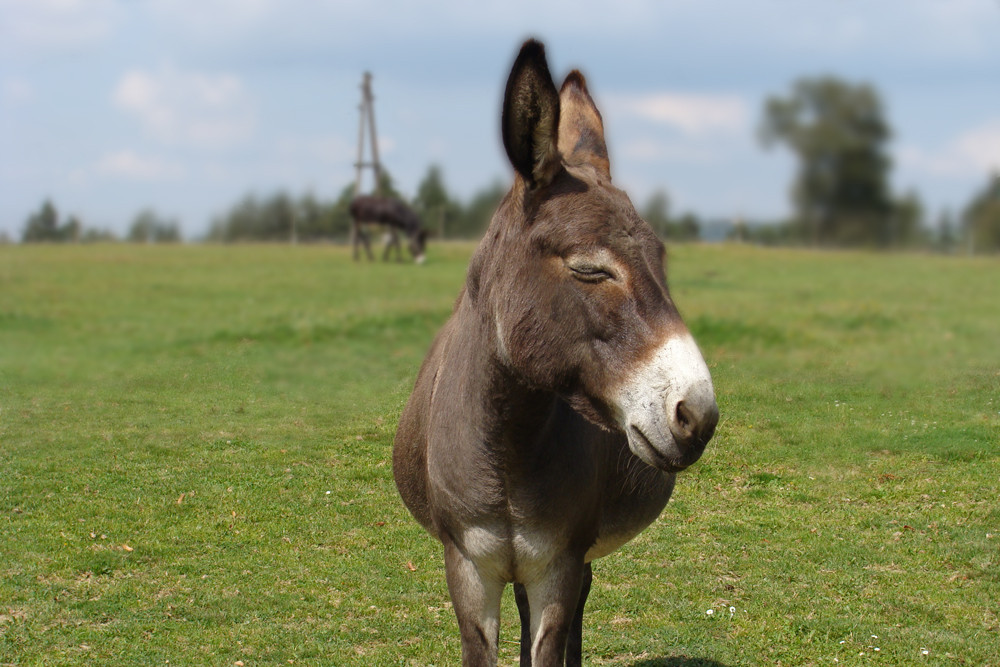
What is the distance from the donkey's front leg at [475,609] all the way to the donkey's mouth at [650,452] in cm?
127

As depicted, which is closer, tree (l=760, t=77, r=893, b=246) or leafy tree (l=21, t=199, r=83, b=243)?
tree (l=760, t=77, r=893, b=246)

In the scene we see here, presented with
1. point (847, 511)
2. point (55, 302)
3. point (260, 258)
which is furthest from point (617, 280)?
point (260, 258)

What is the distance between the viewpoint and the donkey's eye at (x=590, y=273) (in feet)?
9.92

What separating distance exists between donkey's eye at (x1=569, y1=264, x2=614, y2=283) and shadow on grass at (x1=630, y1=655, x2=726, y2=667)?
3573mm

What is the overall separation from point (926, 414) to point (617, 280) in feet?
27.0

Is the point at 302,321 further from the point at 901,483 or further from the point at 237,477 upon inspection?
the point at 901,483

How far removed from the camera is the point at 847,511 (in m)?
8.18

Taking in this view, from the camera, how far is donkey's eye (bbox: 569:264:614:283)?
119 inches

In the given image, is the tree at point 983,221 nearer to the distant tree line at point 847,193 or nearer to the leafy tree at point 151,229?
the distant tree line at point 847,193

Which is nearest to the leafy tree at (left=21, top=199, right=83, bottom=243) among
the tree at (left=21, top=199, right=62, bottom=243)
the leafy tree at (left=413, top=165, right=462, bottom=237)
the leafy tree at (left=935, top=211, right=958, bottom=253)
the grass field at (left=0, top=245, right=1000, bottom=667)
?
the tree at (left=21, top=199, right=62, bottom=243)

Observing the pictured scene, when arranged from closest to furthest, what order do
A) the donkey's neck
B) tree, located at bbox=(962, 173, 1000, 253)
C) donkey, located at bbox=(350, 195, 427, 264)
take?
the donkey's neck < tree, located at bbox=(962, 173, 1000, 253) < donkey, located at bbox=(350, 195, 427, 264)

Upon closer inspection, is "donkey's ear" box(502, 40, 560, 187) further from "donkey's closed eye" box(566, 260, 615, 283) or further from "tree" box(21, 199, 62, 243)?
"tree" box(21, 199, 62, 243)

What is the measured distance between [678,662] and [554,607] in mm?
2420

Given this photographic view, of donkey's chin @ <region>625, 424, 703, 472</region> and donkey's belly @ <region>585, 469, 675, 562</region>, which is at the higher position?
donkey's chin @ <region>625, 424, 703, 472</region>
